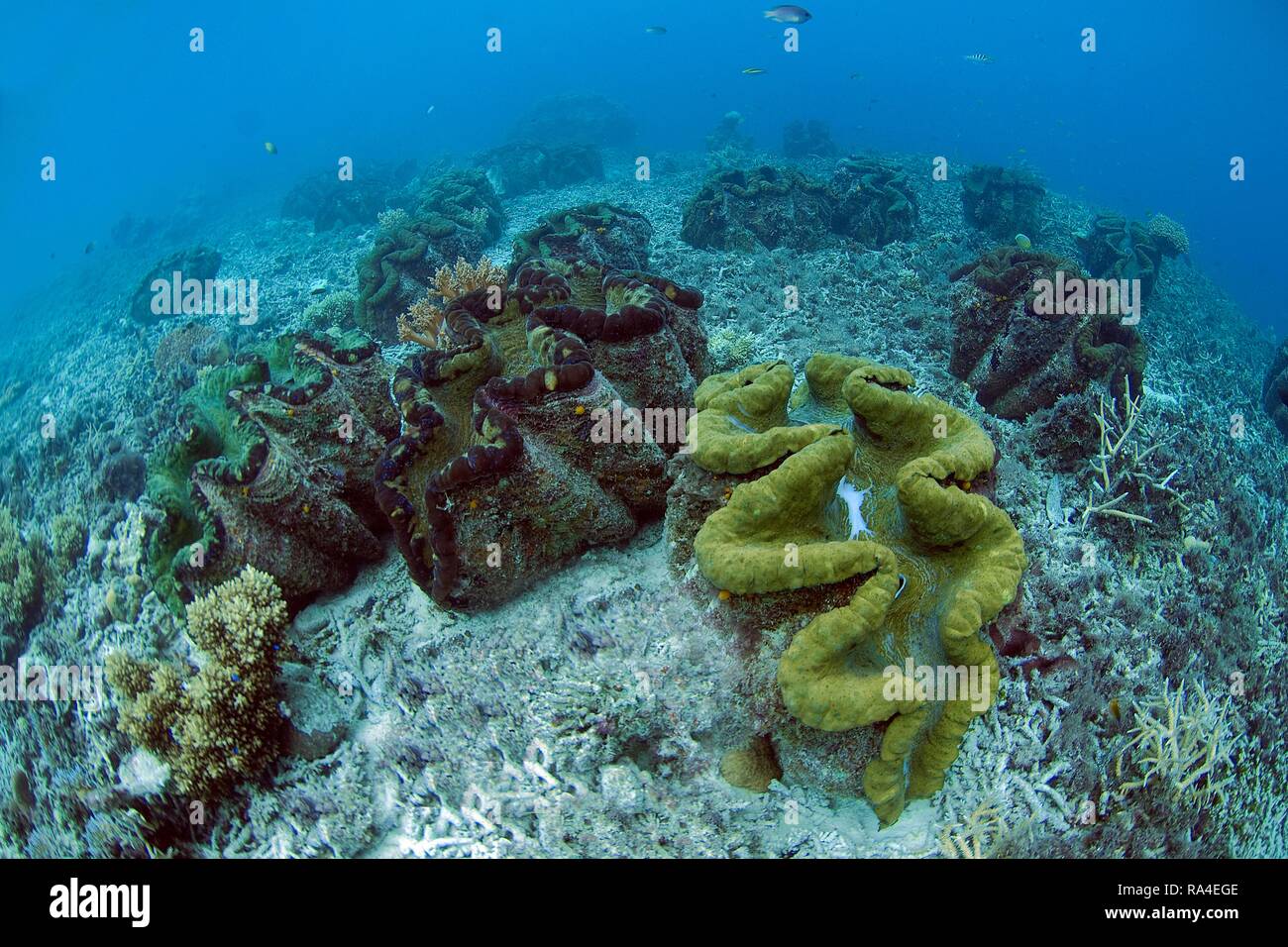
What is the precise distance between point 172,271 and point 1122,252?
68.4 ft

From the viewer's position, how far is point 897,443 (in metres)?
3.27

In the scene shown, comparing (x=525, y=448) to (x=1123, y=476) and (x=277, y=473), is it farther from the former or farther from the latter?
(x=1123, y=476)

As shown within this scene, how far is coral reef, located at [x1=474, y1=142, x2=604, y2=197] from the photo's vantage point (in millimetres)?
18266

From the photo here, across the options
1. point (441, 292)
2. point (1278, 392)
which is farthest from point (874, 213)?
point (441, 292)

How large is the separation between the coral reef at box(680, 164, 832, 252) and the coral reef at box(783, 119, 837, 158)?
15.3m

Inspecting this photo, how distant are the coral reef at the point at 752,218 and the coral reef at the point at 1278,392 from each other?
7.05 metres

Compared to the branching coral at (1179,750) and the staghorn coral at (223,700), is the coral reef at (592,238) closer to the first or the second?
the staghorn coral at (223,700)

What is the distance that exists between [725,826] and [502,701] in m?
1.28

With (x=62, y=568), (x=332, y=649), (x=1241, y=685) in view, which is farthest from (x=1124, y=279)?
(x=62, y=568)

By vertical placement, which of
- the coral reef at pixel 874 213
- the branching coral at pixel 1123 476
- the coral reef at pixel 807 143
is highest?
the coral reef at pixel 807 143

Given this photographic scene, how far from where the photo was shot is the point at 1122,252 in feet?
37.9

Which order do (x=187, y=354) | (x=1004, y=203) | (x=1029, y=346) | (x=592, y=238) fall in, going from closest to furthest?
(x=1029, y=346), (x=592, y=238), (x=187, y=354), (x=1004, y=203)

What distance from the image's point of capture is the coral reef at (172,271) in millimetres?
13664

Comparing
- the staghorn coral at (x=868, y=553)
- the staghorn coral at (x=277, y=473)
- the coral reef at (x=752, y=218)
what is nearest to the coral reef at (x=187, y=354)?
the staghorn coral at (x=277, y=473)
